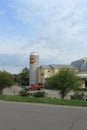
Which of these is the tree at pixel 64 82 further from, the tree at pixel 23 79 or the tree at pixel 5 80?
the tree at pixel 23 79

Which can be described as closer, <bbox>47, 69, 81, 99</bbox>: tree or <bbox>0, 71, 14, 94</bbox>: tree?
<bbox>47, 69, 81, 99</bbox>: tree

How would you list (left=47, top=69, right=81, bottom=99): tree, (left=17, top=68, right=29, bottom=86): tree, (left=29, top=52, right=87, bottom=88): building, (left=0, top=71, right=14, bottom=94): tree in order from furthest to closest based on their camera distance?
(left=17, top=68, right=29, bottom=86): tree → (left=29, top=52, right=87, bottom=88): building → (left=0, top=71, right=14, bottom=94): tree → (left=47, top=69, right=81, bottom=99): tree

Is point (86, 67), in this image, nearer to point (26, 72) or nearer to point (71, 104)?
point (26, 72)

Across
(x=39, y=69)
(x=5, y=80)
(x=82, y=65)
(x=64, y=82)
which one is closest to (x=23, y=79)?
(x=39, y=69)

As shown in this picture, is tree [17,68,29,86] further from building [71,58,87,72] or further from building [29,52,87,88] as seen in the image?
building [71,58,87,72]

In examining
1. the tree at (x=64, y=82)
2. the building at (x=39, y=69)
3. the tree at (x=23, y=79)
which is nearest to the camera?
the tree at (x=64, y=82)

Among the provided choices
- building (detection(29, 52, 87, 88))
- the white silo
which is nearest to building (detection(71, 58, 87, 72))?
building (detection(29, 52, 87, 88))

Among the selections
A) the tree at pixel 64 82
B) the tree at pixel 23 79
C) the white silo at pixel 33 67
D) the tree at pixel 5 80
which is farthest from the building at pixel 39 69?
the tree at pixel 64 82

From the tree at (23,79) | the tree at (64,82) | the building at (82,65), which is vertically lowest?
the tree at (64,82)

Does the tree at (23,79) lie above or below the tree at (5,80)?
above

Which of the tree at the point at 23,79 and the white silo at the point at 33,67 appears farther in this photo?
the tree at the point at 23,79

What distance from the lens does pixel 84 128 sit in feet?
42.5

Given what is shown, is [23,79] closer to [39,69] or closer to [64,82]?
[39,69]

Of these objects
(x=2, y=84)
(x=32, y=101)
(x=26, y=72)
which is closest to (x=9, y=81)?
(x=2, y=84)
